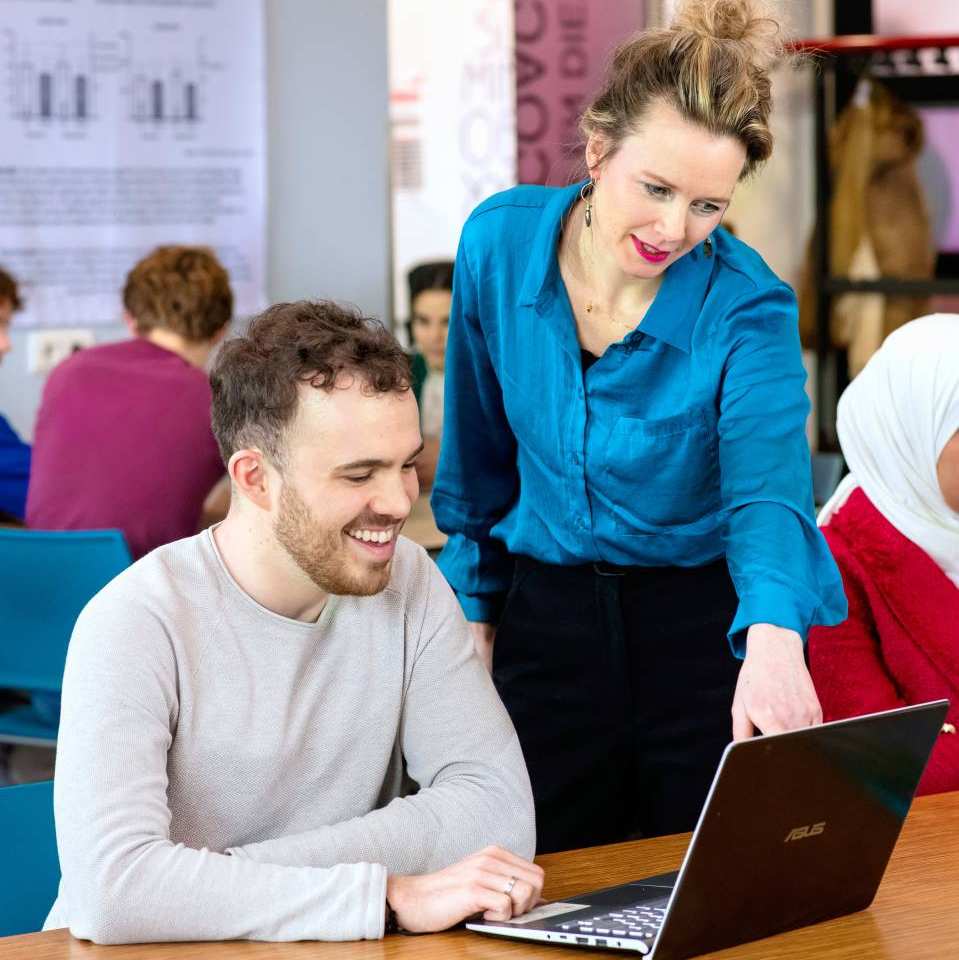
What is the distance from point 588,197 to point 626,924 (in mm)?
896

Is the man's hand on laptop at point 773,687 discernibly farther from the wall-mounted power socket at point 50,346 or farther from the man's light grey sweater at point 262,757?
the wall-mounted power socket at point 50,346

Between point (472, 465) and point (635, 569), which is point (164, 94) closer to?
point (472, 465)

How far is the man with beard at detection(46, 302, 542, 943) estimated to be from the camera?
4.45ft

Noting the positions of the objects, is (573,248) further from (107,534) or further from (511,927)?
(107,534)

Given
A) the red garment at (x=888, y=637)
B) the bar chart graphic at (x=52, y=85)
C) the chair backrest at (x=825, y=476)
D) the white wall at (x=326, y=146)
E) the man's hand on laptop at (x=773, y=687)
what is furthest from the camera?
the white wall at (x=326, y=146)

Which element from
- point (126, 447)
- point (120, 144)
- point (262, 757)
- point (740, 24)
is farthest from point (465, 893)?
point (120, 144)

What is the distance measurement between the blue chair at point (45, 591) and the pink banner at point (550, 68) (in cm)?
236

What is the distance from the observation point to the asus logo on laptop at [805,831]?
50.6 inches

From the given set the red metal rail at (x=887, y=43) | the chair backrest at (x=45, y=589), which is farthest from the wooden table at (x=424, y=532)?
the red metal rail at (x=887, y=43)

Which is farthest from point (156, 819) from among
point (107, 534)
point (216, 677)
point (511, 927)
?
point (107, 534)

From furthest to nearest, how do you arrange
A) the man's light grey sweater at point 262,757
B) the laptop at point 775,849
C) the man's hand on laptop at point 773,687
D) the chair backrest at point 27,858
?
the chair backrest at point 27,858 < the man's hand on laptop at point 773,687 < the man's light grey sweater at point 262,757 < the laptop at point 775,849

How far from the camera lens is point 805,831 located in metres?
1.30

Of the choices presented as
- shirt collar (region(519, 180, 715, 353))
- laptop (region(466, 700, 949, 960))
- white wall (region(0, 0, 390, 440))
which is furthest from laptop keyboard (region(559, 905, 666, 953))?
white wall (region(0, 0, 390, 440))

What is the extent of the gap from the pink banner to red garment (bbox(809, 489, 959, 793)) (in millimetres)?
2840
